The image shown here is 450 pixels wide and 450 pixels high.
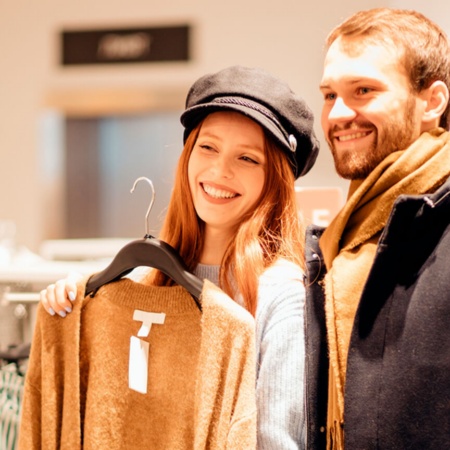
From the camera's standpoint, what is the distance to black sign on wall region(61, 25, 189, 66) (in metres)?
3.62

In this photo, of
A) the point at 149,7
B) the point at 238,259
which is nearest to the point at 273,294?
the point at 238,259

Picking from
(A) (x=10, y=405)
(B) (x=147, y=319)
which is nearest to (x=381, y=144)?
(B) (x=147, y=319)

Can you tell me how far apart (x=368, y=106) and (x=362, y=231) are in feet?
0.72

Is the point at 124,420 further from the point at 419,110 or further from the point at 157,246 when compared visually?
the point at 419,110

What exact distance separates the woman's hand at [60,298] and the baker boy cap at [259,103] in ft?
1.37

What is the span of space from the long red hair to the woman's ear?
0.96 ft

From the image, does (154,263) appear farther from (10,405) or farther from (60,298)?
(10,405)

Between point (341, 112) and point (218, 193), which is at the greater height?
point (341, 112)

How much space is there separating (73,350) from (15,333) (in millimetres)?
502

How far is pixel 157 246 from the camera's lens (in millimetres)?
1190

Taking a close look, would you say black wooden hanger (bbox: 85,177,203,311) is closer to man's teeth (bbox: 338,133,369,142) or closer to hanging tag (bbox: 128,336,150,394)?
hanging tag (bbox: 128,336,150,394)

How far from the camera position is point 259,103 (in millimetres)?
1214

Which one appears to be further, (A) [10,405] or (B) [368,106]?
(A) [10,405]

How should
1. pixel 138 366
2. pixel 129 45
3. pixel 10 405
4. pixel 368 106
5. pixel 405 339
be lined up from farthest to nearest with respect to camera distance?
pixel 129 45 < pixel 10 405 < pixel 138 366 < pixel 368 106 < pixel 405 339
